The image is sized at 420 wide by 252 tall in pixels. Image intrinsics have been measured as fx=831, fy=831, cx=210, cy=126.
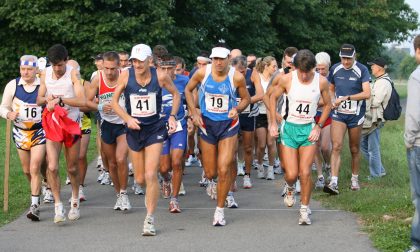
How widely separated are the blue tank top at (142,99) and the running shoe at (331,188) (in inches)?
131

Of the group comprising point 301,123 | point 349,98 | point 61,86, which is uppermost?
point 61,86

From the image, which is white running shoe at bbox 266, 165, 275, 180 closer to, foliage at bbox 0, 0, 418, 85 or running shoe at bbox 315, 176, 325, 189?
running shoe at bbox 315, 176, 325, 189

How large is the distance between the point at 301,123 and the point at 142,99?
193cm

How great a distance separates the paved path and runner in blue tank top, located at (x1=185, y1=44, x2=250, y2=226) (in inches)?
26.1

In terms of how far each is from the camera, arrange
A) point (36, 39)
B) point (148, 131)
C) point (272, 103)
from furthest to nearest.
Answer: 1. point (36, 39)
2. point (272, 103)
3. point (148, 131)

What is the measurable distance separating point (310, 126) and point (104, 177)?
482 cm

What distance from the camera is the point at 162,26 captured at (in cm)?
2986

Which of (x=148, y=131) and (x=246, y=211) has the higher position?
(x=148, y=131)

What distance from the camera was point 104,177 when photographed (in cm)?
1362

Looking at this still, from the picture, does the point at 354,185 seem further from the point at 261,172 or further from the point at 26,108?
the point at 26,108

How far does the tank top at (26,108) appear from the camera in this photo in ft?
33.6

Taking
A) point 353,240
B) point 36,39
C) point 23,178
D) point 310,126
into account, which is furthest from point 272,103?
point 36,39

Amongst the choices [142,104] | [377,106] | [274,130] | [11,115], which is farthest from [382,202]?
[11,115]

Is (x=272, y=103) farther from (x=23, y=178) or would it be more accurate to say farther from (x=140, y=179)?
(x=23, y=178)
